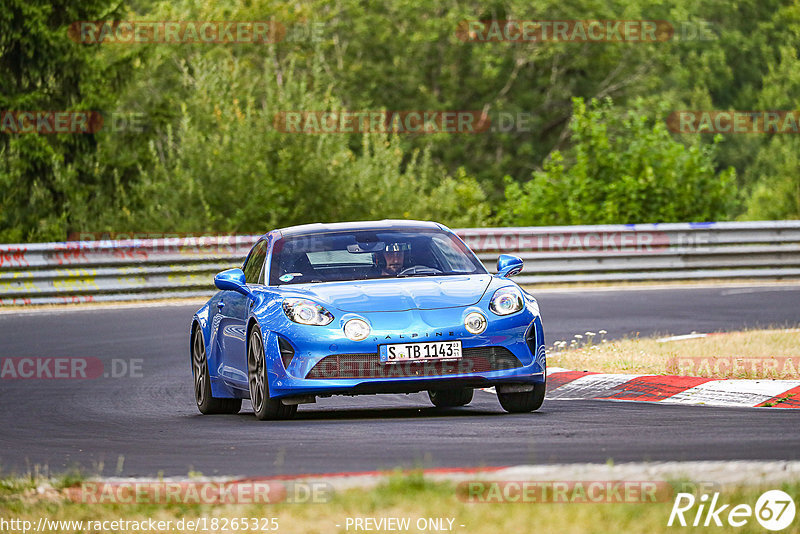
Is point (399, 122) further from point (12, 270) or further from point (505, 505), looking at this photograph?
point (505, 505)

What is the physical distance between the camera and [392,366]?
9758mm

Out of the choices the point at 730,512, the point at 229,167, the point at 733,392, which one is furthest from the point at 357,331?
the point at 229,167

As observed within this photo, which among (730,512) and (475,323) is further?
(475,323)

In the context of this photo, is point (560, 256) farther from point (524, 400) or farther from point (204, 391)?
point (524, 400)

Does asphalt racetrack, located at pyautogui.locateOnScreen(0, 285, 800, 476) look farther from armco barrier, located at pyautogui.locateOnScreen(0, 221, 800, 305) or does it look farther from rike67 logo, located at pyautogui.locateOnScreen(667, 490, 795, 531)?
armco barrier, located at pyautogui.locateOnScreen(0, 221, 800, 305)

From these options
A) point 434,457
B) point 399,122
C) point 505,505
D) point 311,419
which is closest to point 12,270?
point 311,419

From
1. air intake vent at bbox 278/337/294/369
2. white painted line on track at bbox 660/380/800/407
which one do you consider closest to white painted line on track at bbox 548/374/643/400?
white painted line on track at bbox 660/380/800/407

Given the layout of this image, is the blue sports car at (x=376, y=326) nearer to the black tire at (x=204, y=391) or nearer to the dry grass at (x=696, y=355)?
the black tire at (x=204, y=391)

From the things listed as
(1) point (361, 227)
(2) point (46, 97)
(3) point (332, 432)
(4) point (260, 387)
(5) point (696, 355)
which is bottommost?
(2) point (46, 97)

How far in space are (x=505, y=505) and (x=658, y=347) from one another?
29.6 feet

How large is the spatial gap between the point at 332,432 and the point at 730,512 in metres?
3.95

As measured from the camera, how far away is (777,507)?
558 cm

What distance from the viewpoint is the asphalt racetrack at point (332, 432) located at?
7559 mm

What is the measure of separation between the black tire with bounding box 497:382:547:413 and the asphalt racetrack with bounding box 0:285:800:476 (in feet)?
0.27
